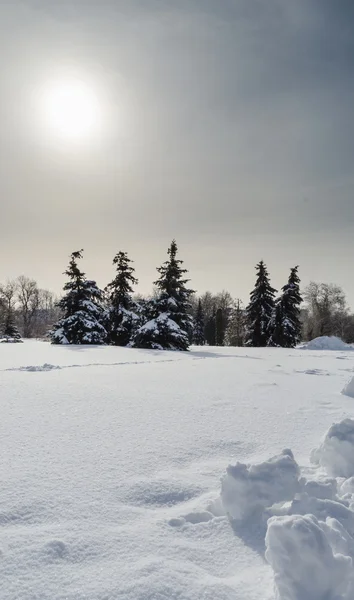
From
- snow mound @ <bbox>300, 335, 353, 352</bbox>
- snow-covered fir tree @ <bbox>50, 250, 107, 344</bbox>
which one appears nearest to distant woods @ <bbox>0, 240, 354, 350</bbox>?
snow-covered fir tree @ <bbox>50, 250, 107, 344</bbox>

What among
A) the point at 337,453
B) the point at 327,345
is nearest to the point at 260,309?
the point at 327,345

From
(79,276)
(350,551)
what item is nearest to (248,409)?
(350,551)

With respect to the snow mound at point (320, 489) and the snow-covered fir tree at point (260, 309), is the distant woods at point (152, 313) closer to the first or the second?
the snow-covered fir tree at point (260, 309)

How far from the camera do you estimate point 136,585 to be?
5.06 ft

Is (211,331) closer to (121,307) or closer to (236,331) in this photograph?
(236,331)

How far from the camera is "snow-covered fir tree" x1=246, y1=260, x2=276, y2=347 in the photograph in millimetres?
30234

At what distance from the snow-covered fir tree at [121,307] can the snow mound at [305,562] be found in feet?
70.3

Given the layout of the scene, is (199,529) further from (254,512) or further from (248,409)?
(248,409)

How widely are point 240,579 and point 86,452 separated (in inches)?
64.0

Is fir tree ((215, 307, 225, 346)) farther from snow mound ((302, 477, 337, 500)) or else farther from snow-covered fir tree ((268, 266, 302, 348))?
snow mound ((302, 477, 337, 500))

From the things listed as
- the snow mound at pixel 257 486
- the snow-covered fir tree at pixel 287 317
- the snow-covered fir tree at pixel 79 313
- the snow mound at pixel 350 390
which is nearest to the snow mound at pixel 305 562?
the snow mound at pixel 257 486

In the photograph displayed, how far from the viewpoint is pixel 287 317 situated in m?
29.2

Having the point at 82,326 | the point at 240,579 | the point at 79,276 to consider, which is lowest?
the point at 240,579

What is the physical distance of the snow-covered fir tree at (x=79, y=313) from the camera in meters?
20.2
